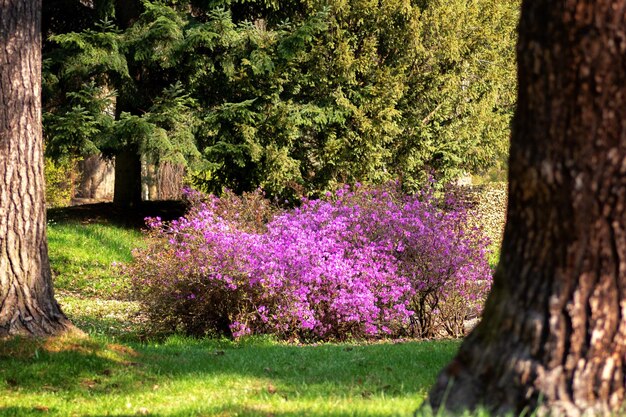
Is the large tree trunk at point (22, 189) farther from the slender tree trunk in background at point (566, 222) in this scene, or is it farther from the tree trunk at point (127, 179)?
the tree trunk at point (127, 179)

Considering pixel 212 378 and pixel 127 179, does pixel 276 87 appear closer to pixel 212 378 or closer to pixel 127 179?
pixel 127 179

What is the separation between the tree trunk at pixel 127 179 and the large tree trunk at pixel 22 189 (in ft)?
39.9

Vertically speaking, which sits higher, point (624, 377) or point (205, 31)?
point (205, 31)

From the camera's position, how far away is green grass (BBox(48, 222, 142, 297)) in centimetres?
1520

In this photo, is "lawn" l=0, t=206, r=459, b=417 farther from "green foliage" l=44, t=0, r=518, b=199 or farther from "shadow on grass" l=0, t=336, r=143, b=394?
"green foliage" l=44, t=0, r=518, b=199

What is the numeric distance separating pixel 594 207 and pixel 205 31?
14.2 m

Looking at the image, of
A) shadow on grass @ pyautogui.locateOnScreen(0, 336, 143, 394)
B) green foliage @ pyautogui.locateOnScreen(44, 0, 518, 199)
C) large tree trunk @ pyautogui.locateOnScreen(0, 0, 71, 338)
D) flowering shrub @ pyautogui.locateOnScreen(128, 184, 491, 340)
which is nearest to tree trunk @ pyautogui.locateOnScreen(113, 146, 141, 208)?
green foliage @ pyautogui.locateOnScreen(44, 0, 518, 199)

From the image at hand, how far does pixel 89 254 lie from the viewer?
653 inches

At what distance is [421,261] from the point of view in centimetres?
1209

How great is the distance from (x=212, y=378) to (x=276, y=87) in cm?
1184

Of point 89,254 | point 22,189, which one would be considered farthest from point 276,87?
point 22,189

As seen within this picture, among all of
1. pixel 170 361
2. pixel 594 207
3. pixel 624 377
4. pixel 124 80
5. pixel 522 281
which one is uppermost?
pixel 124 80

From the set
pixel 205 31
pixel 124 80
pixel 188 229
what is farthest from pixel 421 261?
pixel 124 80

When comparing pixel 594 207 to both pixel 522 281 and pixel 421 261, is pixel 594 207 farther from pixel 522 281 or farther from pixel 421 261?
pixel 421 261
